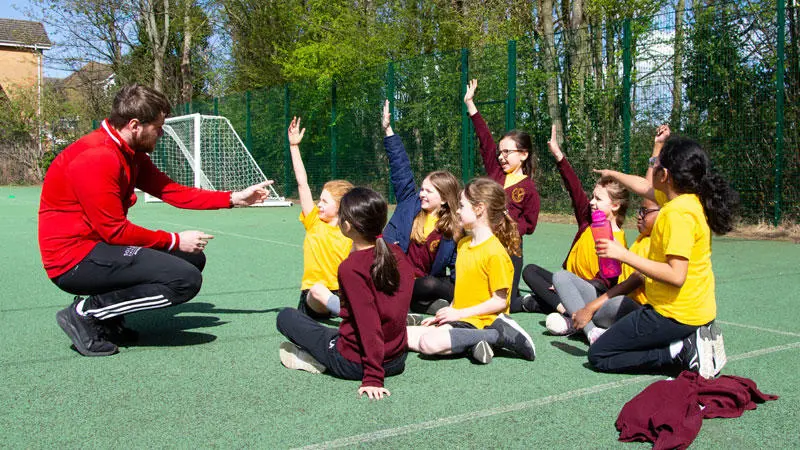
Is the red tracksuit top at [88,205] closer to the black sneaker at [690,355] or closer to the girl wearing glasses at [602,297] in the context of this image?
the girl wearing glasses at [602,297]

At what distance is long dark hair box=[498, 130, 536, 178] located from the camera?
18.4ft

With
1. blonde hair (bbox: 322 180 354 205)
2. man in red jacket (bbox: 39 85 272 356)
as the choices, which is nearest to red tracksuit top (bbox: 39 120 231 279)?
man in red jacket (bbox: 39 85 272 356)

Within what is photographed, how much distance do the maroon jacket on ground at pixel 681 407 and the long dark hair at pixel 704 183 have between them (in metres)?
0.74

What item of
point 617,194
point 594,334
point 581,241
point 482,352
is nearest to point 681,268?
point 594,334

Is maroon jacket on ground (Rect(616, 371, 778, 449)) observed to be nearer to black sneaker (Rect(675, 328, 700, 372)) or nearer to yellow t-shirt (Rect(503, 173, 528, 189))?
black sneaker (Rect(675, 328, 700, 372))

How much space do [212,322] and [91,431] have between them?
7.03 feet

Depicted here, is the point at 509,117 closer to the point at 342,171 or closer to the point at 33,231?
the point at 342,171

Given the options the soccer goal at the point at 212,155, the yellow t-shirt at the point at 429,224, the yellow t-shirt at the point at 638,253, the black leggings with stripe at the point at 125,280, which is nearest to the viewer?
the black leggings with stripe at the point at 125,280

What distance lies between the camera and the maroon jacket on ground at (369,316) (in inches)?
135

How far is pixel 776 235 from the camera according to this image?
9922 mm

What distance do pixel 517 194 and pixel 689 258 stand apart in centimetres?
209

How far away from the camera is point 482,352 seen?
12.9 ft

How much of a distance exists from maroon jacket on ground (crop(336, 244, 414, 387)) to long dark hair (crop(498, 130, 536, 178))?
2192mm

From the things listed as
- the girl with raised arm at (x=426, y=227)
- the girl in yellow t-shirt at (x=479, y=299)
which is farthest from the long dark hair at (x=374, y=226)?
the girl with raised arm at (x=426, y=227)
